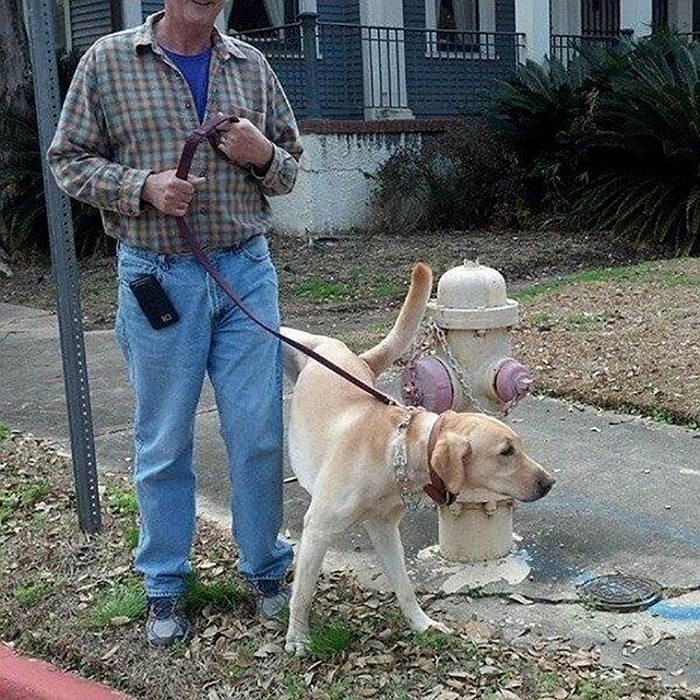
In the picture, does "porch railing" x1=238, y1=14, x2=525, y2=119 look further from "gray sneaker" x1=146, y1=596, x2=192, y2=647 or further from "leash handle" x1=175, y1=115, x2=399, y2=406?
"gray sneaker" x1=146, y1=596, x2=192, y2=647

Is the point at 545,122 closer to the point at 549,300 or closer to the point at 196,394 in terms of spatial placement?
the point at 549,300

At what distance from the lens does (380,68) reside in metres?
16.0

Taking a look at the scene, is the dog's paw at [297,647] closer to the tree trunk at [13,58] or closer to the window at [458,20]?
the tree trunk at [13,58]

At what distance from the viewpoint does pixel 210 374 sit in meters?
3.58

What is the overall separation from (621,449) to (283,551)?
212 cm

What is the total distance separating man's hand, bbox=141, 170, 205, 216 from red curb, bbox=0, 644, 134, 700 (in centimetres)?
142

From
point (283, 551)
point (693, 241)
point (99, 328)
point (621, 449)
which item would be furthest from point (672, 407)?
point (693, 241)

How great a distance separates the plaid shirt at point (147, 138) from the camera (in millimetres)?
3318

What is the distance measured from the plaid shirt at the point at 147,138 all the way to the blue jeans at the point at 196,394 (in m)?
0.11

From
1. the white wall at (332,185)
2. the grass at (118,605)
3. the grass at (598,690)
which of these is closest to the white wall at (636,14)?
the white wall at (332,185)

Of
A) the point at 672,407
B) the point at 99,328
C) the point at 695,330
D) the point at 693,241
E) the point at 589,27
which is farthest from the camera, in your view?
the point at 589,27

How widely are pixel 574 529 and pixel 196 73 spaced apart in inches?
84.9

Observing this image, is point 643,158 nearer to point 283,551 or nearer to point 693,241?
point 693,241

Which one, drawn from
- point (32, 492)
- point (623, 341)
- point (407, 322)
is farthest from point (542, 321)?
point (407, 322)
